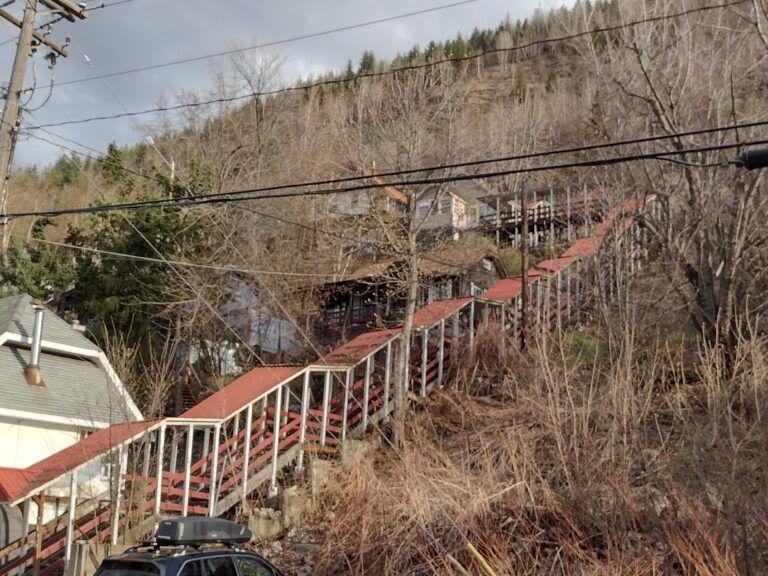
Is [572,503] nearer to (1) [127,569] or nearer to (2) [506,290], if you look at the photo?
(1) [127,569]

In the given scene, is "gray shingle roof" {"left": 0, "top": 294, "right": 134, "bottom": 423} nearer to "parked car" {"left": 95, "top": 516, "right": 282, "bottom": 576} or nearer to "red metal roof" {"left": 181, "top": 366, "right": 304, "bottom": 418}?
"red metal roof" {"left": 181, "top": 366, "right": 304, "bottom": 418}

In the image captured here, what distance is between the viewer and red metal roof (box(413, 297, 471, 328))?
59.1ft

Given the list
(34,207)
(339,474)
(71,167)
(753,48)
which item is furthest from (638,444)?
(71,167)

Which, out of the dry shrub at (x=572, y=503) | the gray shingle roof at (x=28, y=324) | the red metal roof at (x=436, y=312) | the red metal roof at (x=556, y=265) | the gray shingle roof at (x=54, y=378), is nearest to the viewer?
the dry shrub at (x=572, y=503)

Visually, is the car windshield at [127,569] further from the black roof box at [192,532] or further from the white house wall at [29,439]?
the white house wall at [29,439]

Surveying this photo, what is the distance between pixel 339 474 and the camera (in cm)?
1347

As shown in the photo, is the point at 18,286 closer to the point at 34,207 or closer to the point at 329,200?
the point at 329,200

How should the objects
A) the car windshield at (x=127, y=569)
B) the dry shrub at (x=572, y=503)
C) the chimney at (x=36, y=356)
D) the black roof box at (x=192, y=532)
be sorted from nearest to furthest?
the car windshield at (x=127, y=569) → the black roof box at (x=192, y=532) → the dry shrub at (x=572, y=503) → the chimney at (x=36, y=356)

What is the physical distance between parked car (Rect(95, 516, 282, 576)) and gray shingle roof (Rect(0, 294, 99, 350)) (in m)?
11.2

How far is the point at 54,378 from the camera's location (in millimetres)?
17141

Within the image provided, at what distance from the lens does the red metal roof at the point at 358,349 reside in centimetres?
1582

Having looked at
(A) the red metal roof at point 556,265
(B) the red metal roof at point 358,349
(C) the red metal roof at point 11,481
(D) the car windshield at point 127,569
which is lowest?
(C) the red metal roof at point 11,481

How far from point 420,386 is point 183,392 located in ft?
35.9

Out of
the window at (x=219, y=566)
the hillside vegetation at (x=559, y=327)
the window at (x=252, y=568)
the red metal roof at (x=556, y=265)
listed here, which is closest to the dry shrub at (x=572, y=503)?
the hillside vegetation at (x=559, y=327)
